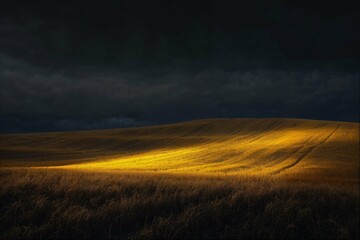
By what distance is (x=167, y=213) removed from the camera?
23.0 feet

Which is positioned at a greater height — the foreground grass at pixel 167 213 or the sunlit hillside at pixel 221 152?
the foreground grass at pixel 167 213

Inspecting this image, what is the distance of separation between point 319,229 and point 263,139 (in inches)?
1872

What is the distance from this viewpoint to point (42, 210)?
648 centimetres

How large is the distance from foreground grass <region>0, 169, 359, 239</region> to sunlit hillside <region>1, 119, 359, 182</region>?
50.9ft

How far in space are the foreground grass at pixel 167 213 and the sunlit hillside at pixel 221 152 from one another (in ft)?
50.9

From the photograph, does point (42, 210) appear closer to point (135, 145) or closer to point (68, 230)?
point (68, 230)

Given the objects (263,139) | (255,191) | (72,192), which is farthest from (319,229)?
(263,139)

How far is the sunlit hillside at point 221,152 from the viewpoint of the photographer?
29.5 meters

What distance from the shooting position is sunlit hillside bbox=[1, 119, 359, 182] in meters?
29.5

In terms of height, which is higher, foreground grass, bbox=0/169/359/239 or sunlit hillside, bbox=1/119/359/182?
foreground grass, bbox=0/169/359/239

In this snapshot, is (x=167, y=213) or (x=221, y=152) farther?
(x=221, y=152)

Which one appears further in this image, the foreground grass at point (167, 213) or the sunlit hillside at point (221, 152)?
the sunlit hillside at point (221, 152)

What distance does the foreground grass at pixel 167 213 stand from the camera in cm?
602

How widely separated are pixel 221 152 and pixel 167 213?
118ft
